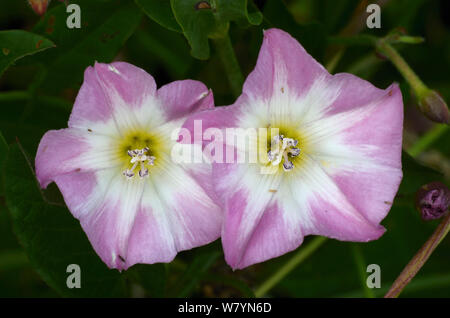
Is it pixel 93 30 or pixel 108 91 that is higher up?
pixel 93 30

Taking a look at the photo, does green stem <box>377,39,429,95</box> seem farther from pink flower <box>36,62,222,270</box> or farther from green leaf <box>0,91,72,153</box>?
green leaf <box>0,91,72,153</box>

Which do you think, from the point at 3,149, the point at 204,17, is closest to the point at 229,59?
the point at 204,17

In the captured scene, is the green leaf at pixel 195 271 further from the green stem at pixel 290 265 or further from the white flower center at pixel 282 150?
the white flower center at pixel 282 150

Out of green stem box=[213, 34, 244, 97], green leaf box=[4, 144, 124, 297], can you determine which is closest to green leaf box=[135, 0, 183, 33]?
green stem box=[213, 34, 244, 97]

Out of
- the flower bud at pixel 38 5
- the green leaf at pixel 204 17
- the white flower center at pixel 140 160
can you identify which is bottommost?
the white flower center at pixel 140 160

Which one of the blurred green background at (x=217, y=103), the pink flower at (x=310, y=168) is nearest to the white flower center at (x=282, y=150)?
the pink flower at (x=310, y=168)

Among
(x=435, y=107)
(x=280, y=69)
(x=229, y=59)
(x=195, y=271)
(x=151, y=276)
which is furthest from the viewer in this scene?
(x=195, y=271)

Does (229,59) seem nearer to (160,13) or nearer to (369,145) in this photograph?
(160,13)
